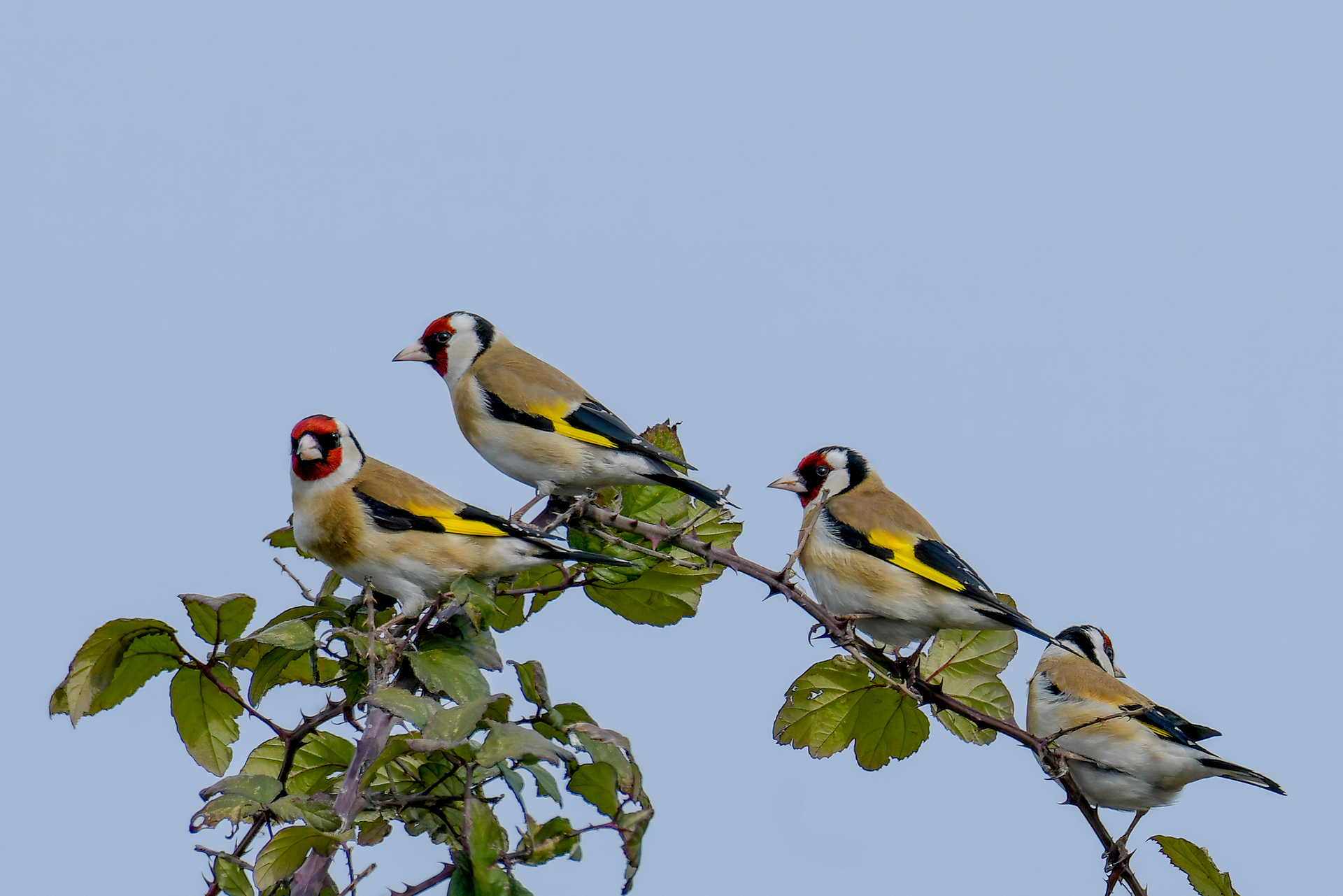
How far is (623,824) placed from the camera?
2744mm

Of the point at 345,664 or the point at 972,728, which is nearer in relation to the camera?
the point at 345,664

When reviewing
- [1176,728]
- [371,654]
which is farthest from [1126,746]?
[371,654]

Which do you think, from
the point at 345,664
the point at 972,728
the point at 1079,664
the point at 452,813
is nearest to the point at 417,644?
the point at 345,664

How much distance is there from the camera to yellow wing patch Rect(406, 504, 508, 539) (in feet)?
14.9

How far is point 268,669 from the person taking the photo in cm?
374

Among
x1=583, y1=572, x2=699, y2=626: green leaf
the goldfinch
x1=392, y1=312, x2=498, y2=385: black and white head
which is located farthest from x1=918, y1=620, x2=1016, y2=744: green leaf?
x1=392, y1=312, x2=498, y2=385: black and white head

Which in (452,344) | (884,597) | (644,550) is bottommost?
(644,550)

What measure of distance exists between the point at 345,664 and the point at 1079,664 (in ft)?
11.9

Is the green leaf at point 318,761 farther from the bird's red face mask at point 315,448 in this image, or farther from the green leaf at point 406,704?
the bird's red face mask at point 315,448

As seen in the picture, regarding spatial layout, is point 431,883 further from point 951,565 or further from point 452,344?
point 452,344

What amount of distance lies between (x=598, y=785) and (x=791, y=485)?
3.36 m

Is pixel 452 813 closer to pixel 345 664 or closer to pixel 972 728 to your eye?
pixel 345 664

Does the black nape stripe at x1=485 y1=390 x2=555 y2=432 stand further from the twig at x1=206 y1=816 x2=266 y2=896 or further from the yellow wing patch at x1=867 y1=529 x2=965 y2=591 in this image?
the twig at x1=206 y1=816 x2=266 y2=896

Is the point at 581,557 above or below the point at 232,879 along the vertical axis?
above
